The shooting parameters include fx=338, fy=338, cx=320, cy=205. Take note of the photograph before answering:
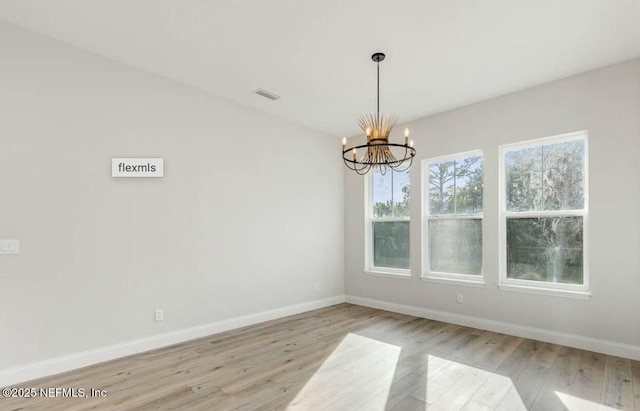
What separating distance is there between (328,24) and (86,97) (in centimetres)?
249

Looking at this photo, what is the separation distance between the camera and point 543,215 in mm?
3994

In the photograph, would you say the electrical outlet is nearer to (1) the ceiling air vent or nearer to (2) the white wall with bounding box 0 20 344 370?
(2) the white wall with bounding box 0 20 344 370

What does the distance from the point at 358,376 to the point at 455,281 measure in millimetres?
2267

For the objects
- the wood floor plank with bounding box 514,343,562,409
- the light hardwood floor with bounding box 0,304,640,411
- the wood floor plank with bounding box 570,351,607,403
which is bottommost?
the light hardwood floor with bounding box 0,304,640,411

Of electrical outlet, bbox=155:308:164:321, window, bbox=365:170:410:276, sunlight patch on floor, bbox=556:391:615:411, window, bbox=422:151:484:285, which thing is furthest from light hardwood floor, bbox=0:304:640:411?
window, bbox=365:170:410:276

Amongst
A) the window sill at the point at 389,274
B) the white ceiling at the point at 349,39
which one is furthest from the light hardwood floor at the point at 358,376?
the white ceiling at the point at 349,39

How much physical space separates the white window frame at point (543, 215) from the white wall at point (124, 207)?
114 inches

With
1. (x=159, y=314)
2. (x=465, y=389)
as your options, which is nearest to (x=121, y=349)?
(x=159, y=314)

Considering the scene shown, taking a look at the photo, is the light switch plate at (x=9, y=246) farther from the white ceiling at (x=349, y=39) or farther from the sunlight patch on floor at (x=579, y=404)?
the sunlight patch on floor at (x=579, y=404)

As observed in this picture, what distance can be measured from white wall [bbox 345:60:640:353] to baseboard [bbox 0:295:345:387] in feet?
8.19

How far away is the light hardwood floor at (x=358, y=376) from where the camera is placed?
2.58 m

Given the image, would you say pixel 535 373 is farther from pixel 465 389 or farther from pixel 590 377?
pixel 465 389

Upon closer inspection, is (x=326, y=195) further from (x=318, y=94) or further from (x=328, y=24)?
(x=328, y=24)

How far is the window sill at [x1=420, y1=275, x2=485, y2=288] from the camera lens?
4.41 meters
